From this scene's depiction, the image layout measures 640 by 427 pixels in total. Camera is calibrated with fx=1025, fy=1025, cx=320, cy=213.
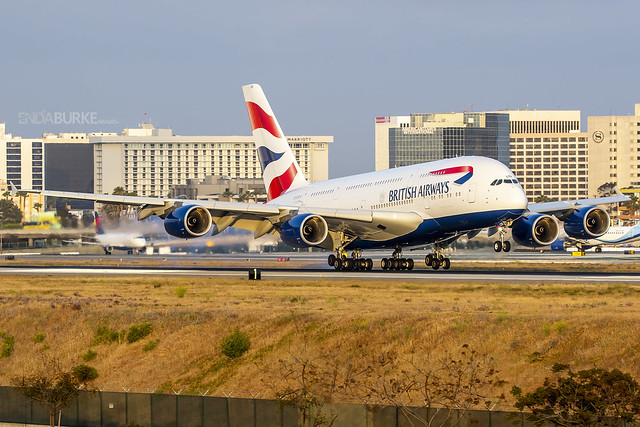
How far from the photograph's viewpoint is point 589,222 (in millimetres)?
70438

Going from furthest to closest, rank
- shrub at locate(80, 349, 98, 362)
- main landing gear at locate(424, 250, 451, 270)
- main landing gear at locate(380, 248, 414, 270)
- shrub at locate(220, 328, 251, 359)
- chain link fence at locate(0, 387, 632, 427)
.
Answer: main landing gear at locate(380, 248, 414, 270)
main landing gear at locate(424, 250, 451, 270)
shrub at locate(80, 349, 98, 362)
shrub at locate(220, 328, 251, 359)
chain link fence at locate(0, 387, 632, 427)

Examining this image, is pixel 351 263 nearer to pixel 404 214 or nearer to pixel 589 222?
pixel 404 214

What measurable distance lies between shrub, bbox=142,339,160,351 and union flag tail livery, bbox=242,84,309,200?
38646 mm

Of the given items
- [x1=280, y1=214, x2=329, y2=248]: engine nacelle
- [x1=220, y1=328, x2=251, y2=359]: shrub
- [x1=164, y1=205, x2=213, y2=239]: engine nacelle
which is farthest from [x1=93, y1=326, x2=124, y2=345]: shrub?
[x1=280, y1=214, x2=329, y2=248]: engine nacelle

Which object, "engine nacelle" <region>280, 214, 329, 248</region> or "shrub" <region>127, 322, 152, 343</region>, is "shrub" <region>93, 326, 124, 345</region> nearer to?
"shrub" <region>127, 322, 152, 343</region>

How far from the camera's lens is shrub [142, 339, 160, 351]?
46.8 meters

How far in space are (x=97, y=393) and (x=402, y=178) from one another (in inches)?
1469

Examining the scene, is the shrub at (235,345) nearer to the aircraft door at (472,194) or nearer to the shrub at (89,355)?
the shrub at (89,355)

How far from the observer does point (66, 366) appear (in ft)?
154

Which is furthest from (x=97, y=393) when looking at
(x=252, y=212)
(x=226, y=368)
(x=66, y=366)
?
(x=252, y=212)

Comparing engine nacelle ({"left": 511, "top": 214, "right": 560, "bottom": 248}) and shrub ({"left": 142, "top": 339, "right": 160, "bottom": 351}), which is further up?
engine nacelle ({"left": 511, "top": 214, "right": 560, "bottom": 248})

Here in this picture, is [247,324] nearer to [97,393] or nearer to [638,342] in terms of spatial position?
[97,393]

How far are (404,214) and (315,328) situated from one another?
2703 centimetres

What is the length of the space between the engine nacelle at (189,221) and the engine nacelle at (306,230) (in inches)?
209
